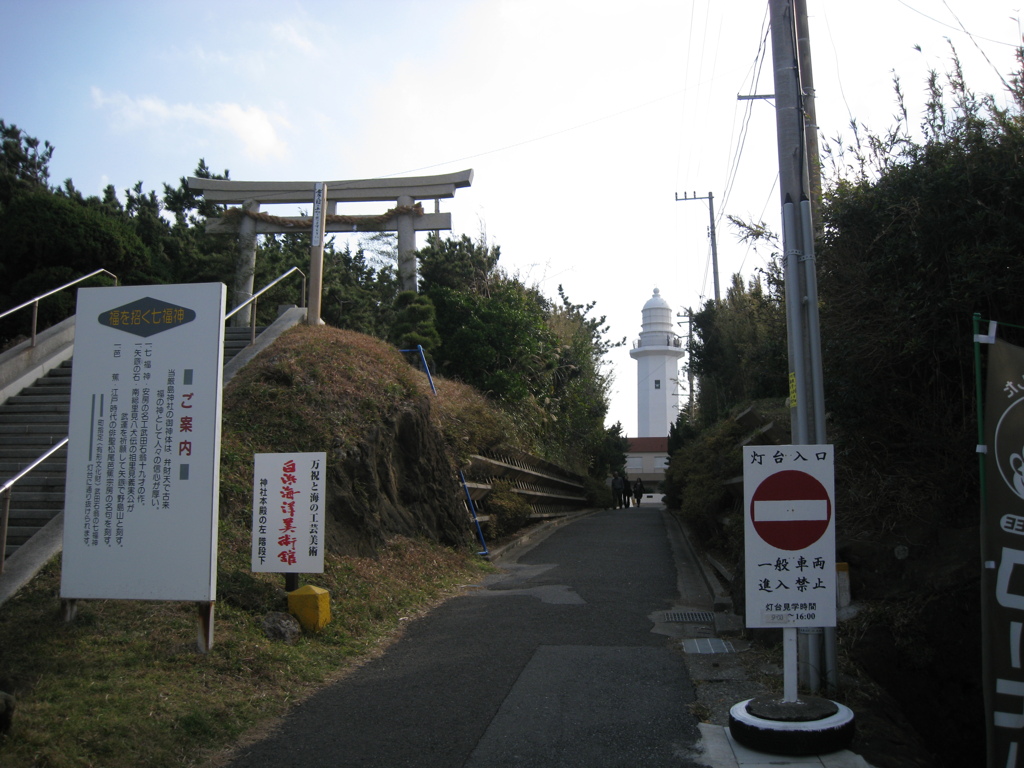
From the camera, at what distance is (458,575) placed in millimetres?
11109

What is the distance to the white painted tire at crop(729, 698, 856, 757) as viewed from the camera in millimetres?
4633

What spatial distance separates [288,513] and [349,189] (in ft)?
42.9

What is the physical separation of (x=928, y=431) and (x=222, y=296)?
6.23 metres

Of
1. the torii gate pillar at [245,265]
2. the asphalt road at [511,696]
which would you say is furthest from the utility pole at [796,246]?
the torii gate pillar at [245,265]

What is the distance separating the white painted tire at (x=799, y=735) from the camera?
463 centimetres

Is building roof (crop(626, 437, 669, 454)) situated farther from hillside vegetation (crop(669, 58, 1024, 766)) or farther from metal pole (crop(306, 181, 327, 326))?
hillside vegetation (crop(669, 58, 1024, 766))

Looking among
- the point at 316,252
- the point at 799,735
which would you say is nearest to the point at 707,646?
the point at 799,735

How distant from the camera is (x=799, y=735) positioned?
464cm

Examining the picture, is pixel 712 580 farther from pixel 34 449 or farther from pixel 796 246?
pixel 34 449

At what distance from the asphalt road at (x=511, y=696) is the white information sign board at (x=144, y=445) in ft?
5.53

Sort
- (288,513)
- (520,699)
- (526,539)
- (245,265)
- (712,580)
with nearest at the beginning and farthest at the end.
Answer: (520,699), (288,513), (712,580), (526,539), (245,265)

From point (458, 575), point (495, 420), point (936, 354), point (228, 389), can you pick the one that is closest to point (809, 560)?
point (936, 354)

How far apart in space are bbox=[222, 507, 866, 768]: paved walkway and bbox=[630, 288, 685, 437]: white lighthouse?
180 feet

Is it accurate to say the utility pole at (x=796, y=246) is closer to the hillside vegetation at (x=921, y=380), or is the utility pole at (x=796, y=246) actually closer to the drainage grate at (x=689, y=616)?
the hillside vegetation at (x=921, y=380)
